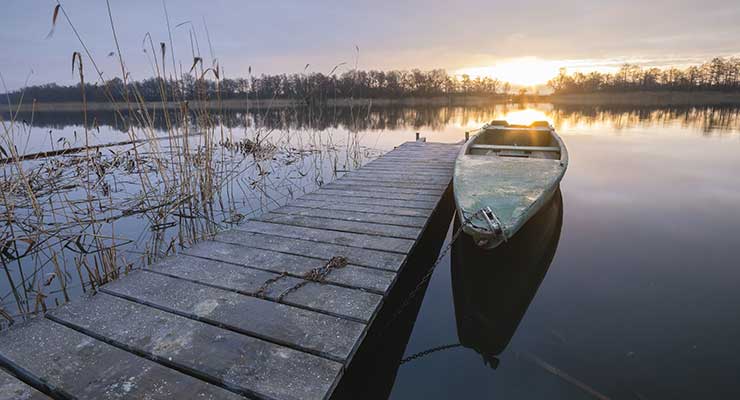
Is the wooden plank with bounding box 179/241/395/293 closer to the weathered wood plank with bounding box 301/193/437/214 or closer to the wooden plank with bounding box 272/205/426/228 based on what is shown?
the wooden plank with bounding box 272/205/426/228

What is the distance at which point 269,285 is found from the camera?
2.07m

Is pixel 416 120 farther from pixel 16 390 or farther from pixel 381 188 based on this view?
pixel 16 390

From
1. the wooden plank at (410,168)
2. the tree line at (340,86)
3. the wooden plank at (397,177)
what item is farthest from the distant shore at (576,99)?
the wooden plank at (397,177)

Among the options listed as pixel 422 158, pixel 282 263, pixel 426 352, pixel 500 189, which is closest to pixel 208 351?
pixel 282 263

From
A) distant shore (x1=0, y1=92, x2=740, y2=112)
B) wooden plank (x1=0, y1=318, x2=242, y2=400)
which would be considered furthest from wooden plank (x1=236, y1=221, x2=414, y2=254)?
distant shore (x1=0, y1=92, x2=740, y2=112)

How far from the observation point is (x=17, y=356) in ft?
4.88

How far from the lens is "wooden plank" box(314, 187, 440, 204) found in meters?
3.91

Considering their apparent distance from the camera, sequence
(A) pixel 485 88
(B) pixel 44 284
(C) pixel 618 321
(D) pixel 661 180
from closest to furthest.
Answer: (C) pixel 618 321 → (B) pixel 44 284 → (D) pixel 661 180 → (A) pixel 485 88

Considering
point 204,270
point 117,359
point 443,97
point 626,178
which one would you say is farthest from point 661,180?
point 443,97

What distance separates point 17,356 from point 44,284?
2018mm

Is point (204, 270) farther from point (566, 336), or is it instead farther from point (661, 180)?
point (661, 180)

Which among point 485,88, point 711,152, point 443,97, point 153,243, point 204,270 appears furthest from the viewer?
point 485,88

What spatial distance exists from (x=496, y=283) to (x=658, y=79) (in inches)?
2749

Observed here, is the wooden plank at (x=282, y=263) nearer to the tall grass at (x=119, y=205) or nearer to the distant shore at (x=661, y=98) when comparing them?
the tall grass at (x=119, y=205)
